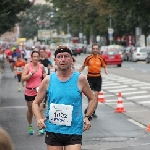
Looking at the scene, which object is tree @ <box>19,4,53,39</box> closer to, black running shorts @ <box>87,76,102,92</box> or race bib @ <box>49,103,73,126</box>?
black running shorts @ <box>87,76,102,92</box>

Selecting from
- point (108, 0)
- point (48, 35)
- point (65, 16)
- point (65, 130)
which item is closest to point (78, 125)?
point (65, 130)

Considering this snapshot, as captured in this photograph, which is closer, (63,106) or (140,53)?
(63,106)

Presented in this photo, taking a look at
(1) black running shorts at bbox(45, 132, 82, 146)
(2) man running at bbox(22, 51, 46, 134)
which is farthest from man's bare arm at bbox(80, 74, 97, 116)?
(2) man running at bbox(22, 51, 46, 134)

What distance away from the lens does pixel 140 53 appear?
60031mm

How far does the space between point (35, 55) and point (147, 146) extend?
2692 mm

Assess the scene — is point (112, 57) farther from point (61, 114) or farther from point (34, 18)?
point (34, 18)

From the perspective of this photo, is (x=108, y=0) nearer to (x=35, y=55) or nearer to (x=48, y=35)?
(x=35, y=55)

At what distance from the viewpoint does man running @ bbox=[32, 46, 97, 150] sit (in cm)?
698

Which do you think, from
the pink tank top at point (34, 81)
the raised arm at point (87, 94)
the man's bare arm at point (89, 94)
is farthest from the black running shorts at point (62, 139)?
the pink tank top at point (34, 81)

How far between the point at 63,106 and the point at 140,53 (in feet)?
175

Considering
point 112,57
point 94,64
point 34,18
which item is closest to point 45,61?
point 94,64

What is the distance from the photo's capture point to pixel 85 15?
93625 millimetres

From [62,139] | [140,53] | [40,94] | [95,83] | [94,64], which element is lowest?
[140,53]

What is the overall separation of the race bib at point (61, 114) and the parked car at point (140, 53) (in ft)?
170
